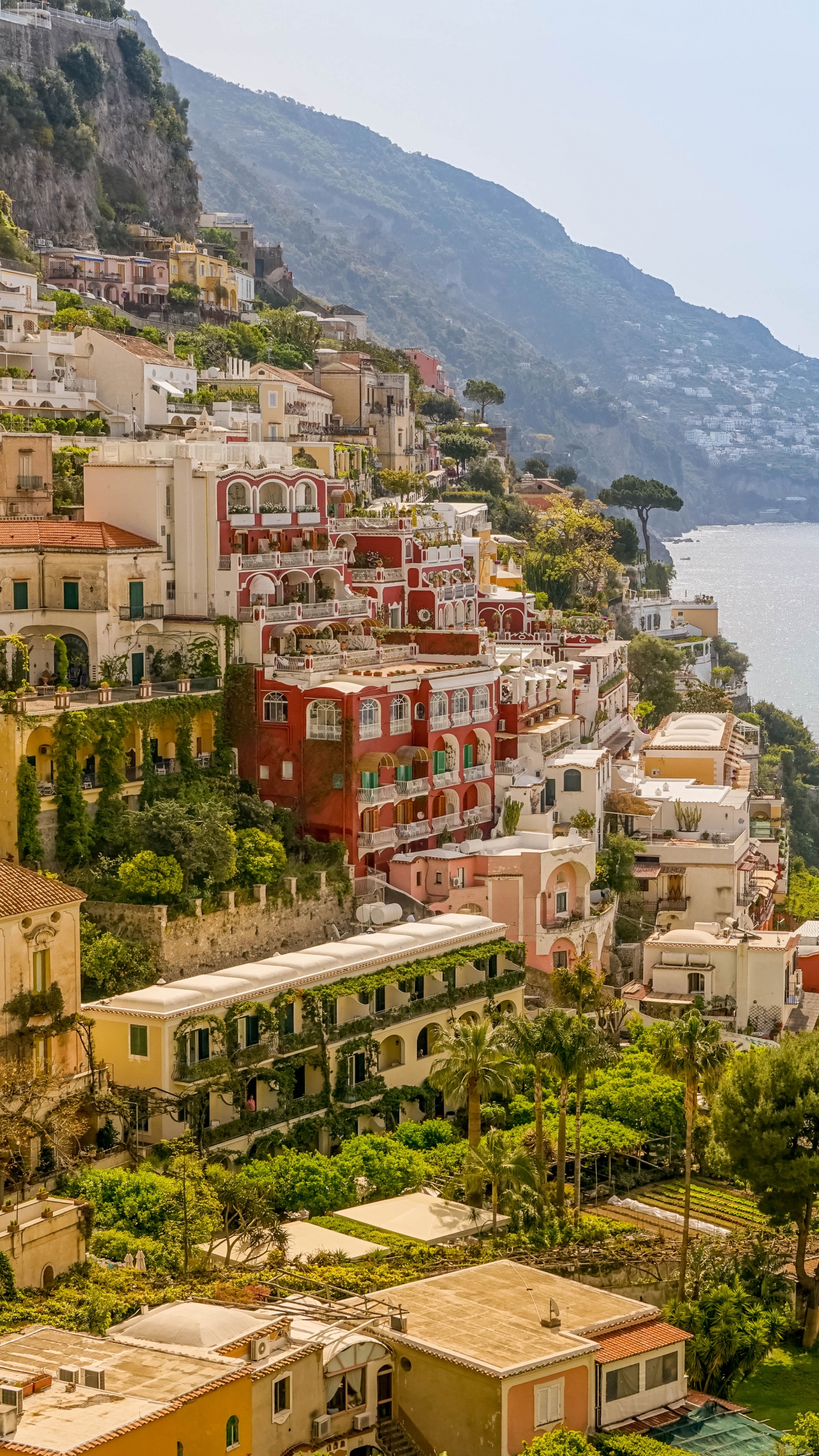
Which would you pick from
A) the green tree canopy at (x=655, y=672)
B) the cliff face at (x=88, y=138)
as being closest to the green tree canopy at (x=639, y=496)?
the cliff face at (x=88, y=138)

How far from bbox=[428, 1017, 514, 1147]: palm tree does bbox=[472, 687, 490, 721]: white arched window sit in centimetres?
1407

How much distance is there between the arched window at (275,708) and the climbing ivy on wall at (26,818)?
26.1ft

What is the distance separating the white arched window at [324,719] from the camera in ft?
156

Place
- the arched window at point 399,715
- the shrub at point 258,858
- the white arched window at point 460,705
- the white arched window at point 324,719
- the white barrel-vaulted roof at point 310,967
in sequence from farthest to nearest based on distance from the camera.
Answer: the white arched window at point 460,705 → the arched window at point 399,715 → the white arched window at point 324,719 → the shrub at point 258,858 → the white barrel-vaulted roof at point 310,967

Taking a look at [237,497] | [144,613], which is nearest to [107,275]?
[237,497]

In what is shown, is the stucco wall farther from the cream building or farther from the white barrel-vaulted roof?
the cream building

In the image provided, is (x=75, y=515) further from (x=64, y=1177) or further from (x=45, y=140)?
(x=45, y=140)

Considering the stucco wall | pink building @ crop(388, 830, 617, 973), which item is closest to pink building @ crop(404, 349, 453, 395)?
pink building @ crop(388, 830, 617, 973)

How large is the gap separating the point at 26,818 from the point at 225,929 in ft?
15.3

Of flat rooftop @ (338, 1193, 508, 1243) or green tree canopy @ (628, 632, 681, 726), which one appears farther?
green tree canopy @ (628, 632, 681, 726)

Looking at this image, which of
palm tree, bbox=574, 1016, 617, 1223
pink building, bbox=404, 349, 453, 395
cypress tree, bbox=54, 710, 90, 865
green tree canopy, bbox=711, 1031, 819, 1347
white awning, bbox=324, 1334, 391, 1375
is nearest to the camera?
white awning, bbox=324, 1334, 391, 1375

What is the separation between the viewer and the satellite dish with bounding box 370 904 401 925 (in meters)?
46.6

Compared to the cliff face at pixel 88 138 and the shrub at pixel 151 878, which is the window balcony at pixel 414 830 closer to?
the shrub at pixel 151 878

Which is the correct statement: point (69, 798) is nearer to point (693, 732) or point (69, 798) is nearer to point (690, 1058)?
point (690, 1058)
